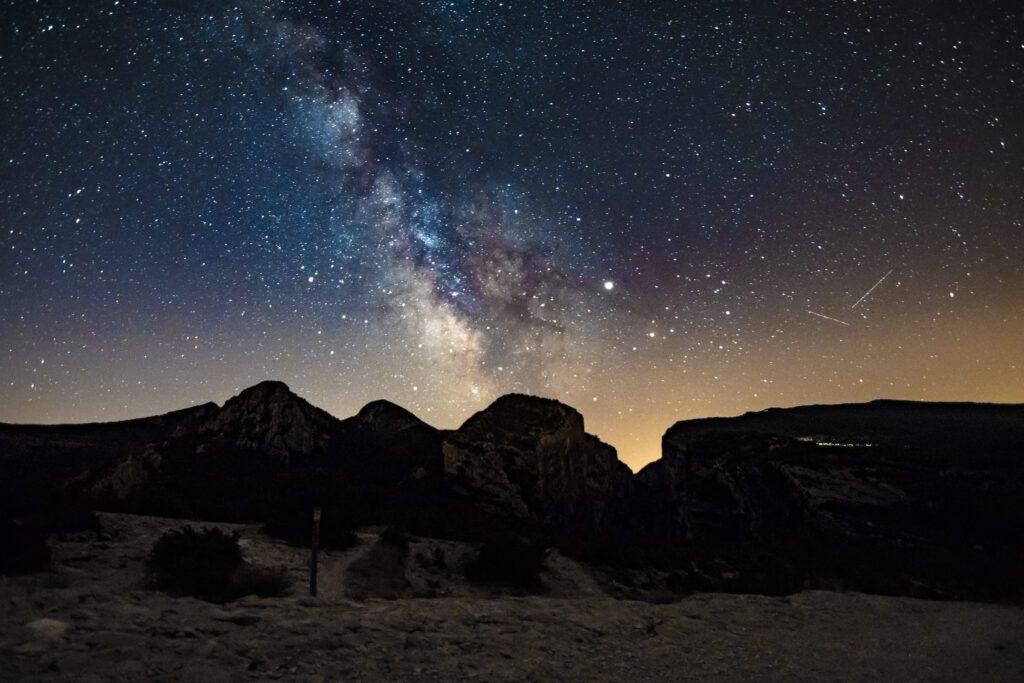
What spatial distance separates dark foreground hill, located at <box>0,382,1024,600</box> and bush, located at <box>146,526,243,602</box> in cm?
315

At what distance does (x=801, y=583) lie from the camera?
1639 cm

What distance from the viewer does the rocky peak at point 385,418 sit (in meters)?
41.9

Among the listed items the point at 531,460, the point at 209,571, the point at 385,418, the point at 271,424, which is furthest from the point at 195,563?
the point at 385,418

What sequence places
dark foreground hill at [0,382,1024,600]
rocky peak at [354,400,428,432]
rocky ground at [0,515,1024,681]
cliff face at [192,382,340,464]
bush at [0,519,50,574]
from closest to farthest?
1. rocky ground at [0,515,1024,681]
2. bush at [0,519,50,574]
3. dark foreground hill at [0,382,1024,600]
4. cliff face at [192,382,340,464]
5. rocky peak at [354,400,428,432]

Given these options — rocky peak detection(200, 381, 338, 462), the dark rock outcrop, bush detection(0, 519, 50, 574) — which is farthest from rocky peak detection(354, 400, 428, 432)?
bush detection(0, 519, 50, 574)

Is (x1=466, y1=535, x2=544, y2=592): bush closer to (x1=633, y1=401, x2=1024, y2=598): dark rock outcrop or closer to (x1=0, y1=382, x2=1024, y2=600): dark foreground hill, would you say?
(x1=0, y1=382, x2=1024, y2=600): dark foreground hill

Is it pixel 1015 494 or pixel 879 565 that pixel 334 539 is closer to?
pixel 879 565

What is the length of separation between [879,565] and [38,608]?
82.1ft

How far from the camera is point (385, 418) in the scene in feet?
141

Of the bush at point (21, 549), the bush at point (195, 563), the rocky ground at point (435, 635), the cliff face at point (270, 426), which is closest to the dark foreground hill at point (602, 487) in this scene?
the cliff face at point (270, 426)

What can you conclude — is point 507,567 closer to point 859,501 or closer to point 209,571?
point 209,571

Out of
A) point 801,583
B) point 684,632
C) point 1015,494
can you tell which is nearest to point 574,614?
point 684,632

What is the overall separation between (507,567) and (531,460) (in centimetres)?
1809

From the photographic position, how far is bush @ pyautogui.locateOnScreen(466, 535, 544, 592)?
13352 millimetres
